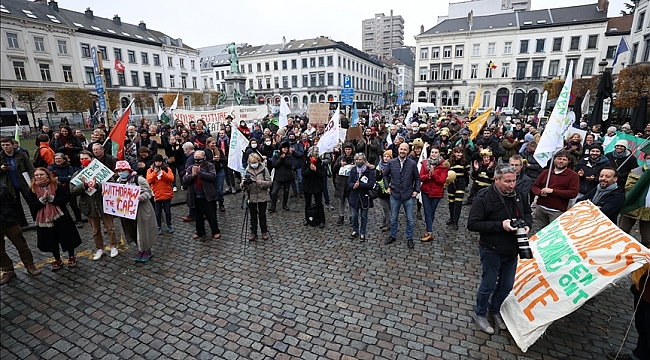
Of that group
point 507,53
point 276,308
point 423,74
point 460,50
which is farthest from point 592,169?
Answer: point 423,74

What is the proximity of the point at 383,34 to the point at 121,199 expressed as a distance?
538ft

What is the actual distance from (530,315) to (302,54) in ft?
235

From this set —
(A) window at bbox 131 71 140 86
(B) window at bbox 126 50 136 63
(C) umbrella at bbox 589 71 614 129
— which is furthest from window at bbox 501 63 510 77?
(A) window at bbox 131 71 140 86

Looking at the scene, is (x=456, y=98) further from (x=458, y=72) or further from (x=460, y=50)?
(x=460, y=50)

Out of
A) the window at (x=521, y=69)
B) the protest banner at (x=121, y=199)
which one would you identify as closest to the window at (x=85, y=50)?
the protest banner at (x=121, y=199)

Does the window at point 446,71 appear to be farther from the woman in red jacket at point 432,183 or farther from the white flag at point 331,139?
the woman in red jacket at point 432,183

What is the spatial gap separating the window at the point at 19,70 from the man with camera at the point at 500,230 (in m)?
4.87

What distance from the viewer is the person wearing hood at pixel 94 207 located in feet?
19.0

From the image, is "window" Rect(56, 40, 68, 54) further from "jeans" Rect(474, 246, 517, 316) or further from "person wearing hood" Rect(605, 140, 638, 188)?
"person wearing hood" Rect(605, 140, 638, 188)

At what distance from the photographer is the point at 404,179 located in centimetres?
631

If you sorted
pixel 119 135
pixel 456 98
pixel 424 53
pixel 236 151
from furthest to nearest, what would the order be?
pixel 424 53, pixel 456 98, pixel 236 151, pixel 119 135

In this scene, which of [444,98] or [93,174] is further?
[444,98]

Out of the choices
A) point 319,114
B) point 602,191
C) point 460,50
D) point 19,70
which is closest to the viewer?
point 19,70

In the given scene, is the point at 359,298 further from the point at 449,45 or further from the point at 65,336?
the point at 449,45
